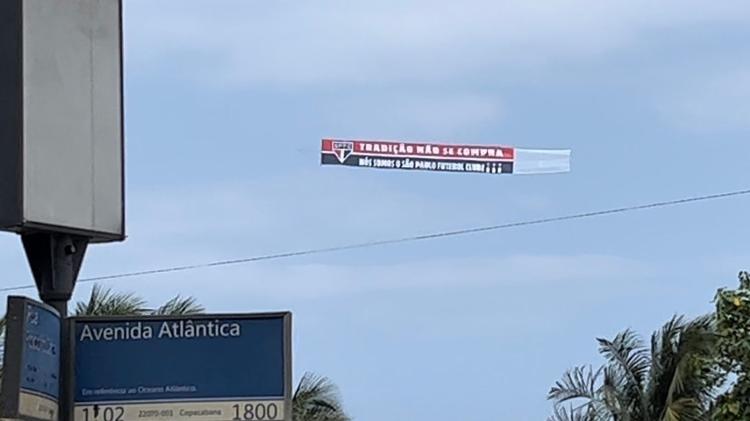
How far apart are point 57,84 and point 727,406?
11.0 meters

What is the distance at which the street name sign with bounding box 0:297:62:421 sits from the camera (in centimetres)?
691

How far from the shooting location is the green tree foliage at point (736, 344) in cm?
1698

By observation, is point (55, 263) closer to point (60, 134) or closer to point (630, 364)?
point (60, 134)

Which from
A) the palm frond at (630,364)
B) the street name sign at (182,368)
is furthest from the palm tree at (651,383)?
the street name sign at (182,368)

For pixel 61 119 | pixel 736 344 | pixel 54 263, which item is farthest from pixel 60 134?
pixel 736 344

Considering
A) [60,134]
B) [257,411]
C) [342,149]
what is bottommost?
[257,411]

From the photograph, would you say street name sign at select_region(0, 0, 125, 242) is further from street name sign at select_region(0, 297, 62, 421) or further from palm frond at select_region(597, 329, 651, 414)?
palm frond at select_region(597, 329, 651, 414)

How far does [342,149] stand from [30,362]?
A: 16.7m

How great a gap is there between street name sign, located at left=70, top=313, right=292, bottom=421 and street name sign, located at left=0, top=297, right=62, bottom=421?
0.86ft

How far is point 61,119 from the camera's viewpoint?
799 cm

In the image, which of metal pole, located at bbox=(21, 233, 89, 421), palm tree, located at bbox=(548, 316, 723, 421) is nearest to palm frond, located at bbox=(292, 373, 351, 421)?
palm tree, located at bbox=(548, 316, 723, 421)

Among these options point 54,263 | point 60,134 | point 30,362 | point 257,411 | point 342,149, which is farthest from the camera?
point 342,149

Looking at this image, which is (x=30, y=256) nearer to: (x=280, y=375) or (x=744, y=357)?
(x=280, y=375)

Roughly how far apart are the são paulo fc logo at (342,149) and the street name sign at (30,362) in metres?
16.0
